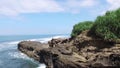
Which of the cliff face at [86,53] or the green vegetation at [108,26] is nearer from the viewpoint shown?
the cliff face at [86,53]

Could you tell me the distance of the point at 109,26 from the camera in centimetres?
4175

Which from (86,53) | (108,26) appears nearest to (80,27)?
(86,53)

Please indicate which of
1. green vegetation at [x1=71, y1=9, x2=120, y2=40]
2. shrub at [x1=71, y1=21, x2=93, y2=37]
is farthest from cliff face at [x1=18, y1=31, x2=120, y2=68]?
shrub at [x1=71, y1=21, x2=93, y2=37]

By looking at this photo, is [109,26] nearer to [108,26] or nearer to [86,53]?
[108,26]

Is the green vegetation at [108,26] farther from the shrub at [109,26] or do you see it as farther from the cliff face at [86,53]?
the cliff face at [86,53]

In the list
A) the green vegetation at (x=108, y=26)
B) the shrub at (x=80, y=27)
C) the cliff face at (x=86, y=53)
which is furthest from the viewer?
→ the shrub at (x=80, y=27)

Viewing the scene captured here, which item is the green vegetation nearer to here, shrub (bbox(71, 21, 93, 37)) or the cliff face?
the cliff face

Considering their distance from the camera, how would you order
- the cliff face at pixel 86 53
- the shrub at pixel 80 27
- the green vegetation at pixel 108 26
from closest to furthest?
the cliff face at pixel 86 53 < the green vegetation at pixel 108 26 < the shrub at pixel 80 27

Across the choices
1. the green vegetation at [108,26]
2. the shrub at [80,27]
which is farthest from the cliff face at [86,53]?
the shrub at [80,27]

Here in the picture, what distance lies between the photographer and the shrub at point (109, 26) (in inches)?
1625

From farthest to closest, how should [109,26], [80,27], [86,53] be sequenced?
[80,27]
[86,53]
[109,26]

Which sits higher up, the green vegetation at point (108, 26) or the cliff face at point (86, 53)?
the green vegetation at point (108, 26)

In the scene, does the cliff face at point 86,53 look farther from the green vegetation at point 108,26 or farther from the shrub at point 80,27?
the shrub at point 80,27

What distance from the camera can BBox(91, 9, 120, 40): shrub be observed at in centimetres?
4128
